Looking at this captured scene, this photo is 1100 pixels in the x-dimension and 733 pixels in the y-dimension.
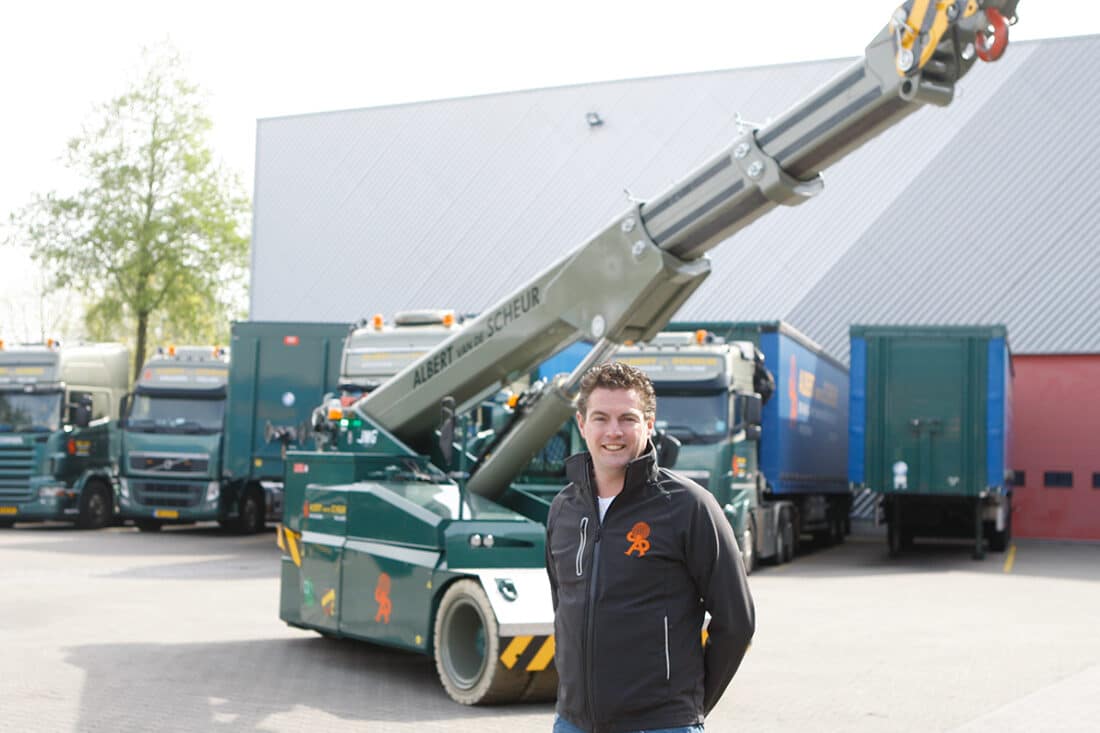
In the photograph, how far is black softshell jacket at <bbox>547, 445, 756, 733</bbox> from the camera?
3.72 m

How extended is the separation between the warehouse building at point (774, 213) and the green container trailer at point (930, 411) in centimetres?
592

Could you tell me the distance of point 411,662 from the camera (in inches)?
428

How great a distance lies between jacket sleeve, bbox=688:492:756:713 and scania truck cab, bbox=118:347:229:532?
66.6 feet

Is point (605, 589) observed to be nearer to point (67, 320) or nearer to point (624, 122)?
point (624, 122)

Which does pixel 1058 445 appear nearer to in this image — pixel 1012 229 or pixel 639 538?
pixel 1012 229

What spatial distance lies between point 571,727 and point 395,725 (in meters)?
4.59

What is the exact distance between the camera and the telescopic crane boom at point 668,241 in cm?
701

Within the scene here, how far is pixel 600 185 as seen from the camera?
33.8 meters

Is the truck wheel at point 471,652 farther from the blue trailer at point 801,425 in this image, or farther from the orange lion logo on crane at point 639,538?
the blue trailer at point 801,425

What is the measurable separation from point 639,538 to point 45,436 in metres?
22.1

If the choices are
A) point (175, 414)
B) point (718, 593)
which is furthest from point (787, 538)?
point (718, 593)

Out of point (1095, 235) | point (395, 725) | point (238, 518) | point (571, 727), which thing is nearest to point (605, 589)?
point (571, 727)

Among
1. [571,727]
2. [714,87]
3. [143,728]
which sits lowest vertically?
[143,728]

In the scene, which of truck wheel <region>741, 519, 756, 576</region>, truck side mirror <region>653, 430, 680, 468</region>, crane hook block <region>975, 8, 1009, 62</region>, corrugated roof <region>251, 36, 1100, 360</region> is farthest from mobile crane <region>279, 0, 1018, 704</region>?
corrugated roof <region>251, 36, 1100, 360</region>
